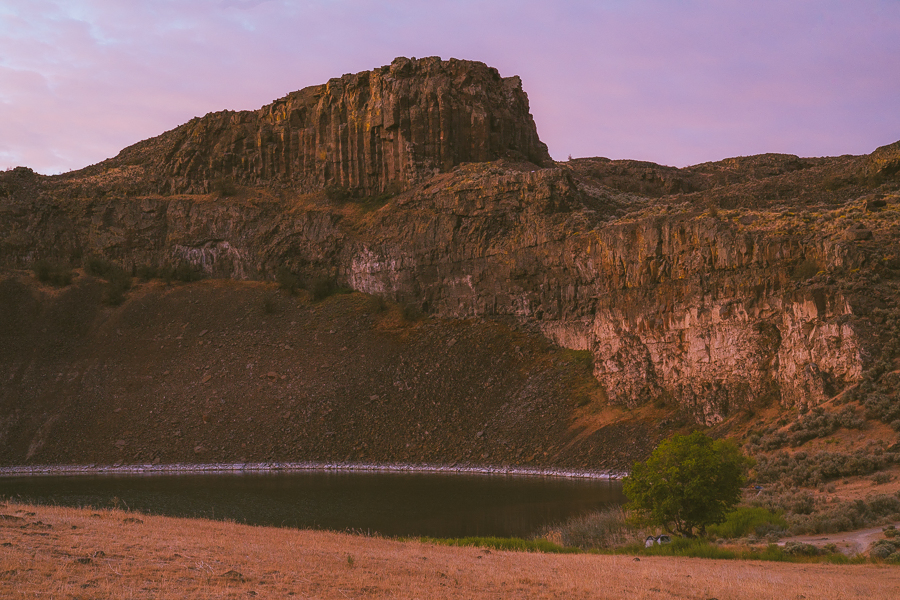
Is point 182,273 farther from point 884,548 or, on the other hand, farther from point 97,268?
point 884,548

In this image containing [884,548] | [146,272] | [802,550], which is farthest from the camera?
[146,272]

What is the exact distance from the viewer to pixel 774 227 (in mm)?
47625

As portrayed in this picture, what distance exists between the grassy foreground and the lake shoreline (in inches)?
1112

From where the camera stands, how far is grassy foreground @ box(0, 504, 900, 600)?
1345 cm

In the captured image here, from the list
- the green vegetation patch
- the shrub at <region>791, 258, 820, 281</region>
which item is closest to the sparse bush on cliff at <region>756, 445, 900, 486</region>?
the green vegetation patch

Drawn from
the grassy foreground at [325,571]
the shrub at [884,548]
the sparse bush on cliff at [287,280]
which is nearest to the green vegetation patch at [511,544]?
the grassy foreground at [325,571]

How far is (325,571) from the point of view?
1608 cm

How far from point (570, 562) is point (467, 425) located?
1380 inches

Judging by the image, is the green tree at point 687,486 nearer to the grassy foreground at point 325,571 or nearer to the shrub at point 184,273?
the grassy foreground at point 325,571

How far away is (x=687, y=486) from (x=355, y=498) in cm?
1930

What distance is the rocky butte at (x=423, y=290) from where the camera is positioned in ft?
152

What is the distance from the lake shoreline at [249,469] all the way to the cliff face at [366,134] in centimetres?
3130

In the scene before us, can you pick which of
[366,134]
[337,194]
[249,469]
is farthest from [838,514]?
[366,134]

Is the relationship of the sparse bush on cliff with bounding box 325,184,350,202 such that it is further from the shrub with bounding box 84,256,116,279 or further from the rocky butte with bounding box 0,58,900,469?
the shrub with bounding box 84,256,116,279
